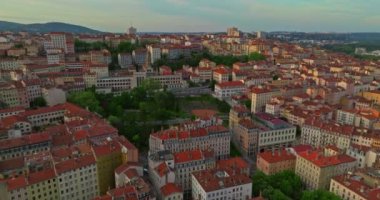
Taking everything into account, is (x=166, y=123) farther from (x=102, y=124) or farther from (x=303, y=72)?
(x=303, y=72)

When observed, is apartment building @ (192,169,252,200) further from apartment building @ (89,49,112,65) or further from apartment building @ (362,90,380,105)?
apartment building @ (89,49,112,65)

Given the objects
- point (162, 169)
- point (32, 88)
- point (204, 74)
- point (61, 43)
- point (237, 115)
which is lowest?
point (162, 169)

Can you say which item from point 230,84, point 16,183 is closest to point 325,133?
point 230,84

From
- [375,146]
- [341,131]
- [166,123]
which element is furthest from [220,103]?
[375,146]

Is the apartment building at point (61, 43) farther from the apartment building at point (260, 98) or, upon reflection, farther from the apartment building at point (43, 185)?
the apartment building at point (43, 185)

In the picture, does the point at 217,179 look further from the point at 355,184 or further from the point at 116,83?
the point at 116,83
